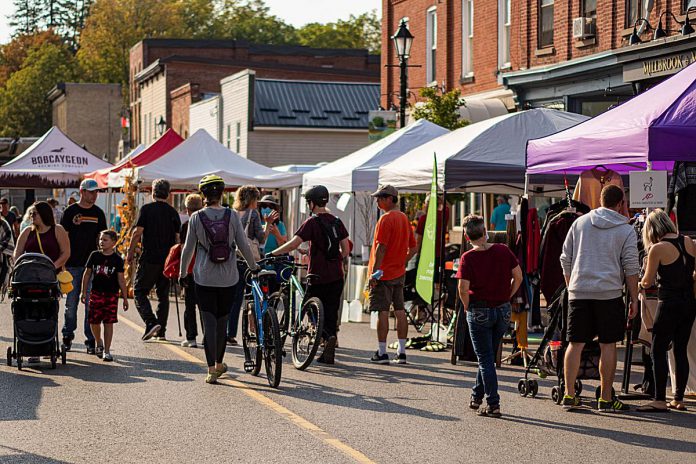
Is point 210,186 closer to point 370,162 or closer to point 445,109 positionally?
point 370,162

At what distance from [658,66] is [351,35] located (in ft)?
261

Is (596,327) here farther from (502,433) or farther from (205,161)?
(205,161)

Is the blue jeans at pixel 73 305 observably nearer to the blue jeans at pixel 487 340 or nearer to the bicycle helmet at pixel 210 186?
the bicycle helmet at pixel 210 186

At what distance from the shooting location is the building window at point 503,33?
1225 inches

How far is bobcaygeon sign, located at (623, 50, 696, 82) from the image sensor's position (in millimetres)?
21547

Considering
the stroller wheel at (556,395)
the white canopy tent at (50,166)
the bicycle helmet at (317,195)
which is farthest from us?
the white canopy tent at (50,166)

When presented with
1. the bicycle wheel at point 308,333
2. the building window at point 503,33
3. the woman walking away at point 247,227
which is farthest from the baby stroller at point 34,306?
the building window at point 503,33

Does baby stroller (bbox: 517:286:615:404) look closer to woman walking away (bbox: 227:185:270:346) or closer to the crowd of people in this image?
the crowd of people

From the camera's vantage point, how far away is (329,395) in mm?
11938

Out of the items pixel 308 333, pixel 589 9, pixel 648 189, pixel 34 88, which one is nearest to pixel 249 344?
pixel 308 333

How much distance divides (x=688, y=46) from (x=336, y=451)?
1439 centimetres

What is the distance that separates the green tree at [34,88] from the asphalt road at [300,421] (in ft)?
334

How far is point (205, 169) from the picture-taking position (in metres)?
28.0

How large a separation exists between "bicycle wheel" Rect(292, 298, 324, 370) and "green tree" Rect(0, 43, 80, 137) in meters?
101
